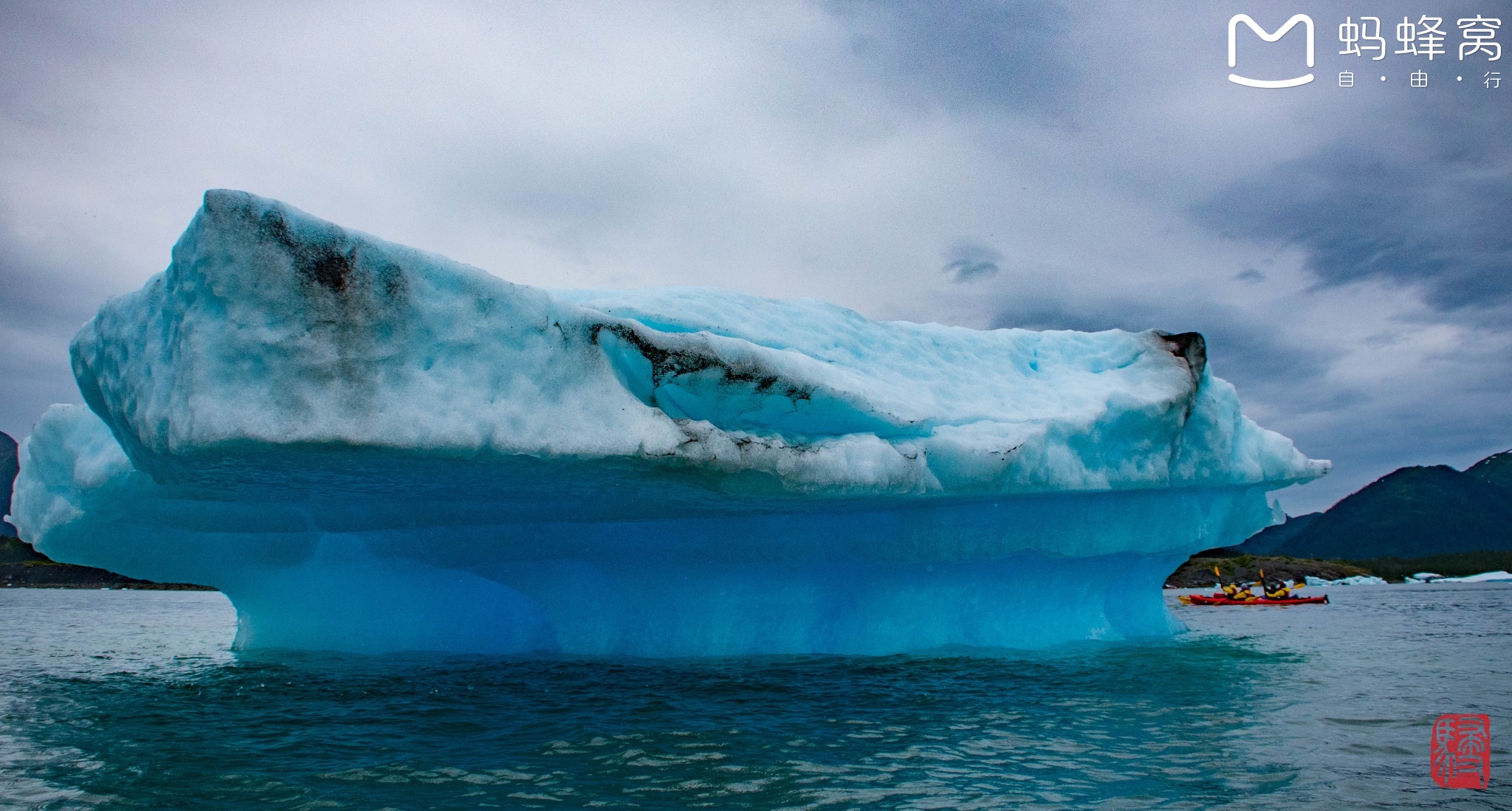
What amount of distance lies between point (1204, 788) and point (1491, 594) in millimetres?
35117

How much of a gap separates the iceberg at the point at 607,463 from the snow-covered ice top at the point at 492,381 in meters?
0.02

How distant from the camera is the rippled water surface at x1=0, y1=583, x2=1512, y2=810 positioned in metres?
3.96

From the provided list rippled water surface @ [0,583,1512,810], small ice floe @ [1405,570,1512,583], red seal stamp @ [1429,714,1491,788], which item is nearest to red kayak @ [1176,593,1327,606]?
rippled water surface @ [0,583,1512,810]

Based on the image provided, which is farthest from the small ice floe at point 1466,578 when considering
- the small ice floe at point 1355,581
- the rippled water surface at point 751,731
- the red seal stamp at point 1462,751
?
the red seal stamp at point 1462,751

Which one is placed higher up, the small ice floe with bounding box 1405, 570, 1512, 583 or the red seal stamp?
the red seal stamp

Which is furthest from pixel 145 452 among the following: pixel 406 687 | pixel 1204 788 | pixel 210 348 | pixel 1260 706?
pixel 1260 706

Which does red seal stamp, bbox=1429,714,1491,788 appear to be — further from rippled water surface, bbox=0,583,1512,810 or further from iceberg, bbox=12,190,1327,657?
iceberg, bbox=12,190,1327,657

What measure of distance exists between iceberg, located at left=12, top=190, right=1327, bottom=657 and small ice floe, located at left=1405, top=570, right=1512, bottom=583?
163 ft

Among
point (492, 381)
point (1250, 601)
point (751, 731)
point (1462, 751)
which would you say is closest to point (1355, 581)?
point (1250, 601)

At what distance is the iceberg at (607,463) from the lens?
16.9 ft

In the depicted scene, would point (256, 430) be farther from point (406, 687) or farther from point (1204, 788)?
point (1204, 788)

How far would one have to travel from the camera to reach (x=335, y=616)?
32.2 feet

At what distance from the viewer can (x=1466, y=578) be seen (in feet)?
174

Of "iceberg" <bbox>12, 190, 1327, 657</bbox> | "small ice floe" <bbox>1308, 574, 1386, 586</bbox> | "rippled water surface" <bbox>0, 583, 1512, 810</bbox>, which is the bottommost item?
"small ice floe" <bbox>1308, 574, 1386, 586</bbox>
